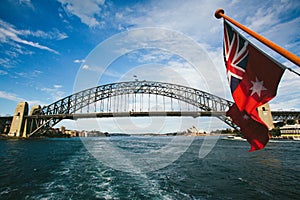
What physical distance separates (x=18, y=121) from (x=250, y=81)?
54.0 m

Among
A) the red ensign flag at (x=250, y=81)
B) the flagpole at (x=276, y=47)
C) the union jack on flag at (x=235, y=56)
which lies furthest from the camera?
the union jack on flag at (x=235, y=56)

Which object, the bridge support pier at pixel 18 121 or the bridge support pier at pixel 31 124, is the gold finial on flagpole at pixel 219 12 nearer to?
the bridge support pier at pixel 18 121

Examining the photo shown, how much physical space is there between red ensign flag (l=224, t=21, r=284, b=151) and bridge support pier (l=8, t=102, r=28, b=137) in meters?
52.8

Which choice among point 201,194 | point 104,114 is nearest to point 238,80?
point 201,194

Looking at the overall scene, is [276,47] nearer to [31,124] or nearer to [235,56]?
[235,56]

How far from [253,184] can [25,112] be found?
53.5 m

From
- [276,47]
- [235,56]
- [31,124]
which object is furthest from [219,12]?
[31,124]

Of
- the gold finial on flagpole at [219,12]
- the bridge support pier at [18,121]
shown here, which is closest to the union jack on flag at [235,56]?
the gold finial on flagpole at [219,12]

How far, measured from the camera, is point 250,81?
3.59m

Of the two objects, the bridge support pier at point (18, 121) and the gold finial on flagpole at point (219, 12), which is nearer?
the gold finial on flagpole at point (219, 12)

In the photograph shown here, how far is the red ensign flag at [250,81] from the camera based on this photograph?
321 centimetres

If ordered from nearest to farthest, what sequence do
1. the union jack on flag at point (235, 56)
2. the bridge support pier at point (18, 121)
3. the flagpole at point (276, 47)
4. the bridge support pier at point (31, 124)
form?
the flagpole at point (276, 47) < the union jack on flag at point (235, 56) < the bridge support pier at point (18, 121) < the bridge support pier at point (31, 124)

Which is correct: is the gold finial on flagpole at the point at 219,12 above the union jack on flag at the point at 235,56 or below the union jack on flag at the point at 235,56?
above

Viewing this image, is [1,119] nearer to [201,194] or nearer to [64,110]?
[64,110]
